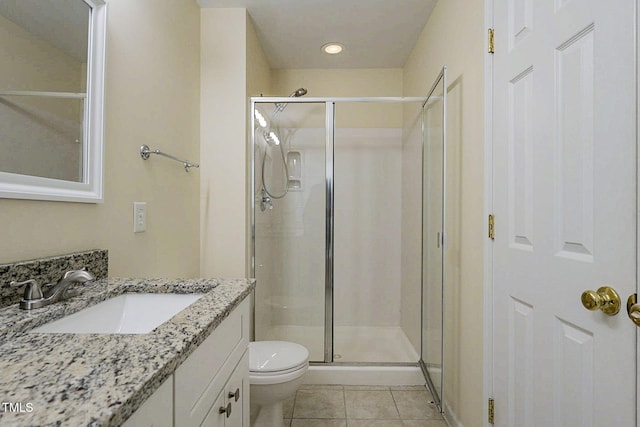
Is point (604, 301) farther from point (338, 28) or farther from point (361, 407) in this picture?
point (338, 28)

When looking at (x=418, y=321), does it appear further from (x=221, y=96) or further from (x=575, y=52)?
(x=221, y=96)

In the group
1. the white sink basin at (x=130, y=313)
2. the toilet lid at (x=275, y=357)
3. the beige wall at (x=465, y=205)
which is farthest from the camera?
the toilet lid at (x=275, y=357)

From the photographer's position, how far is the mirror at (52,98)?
872 millimetres

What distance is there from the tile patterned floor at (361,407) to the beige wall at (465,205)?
0.22 m

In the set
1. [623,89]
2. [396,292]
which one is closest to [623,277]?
[623,89]

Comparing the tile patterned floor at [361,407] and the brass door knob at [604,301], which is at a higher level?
the brass door knob at [604,301]

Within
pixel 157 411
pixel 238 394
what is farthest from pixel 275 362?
pixel 157 411

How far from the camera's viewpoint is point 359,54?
277cm

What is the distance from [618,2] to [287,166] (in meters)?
1.81

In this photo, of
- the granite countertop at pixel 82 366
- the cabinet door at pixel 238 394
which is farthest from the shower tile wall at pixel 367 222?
the granite countertop at pixel 82 366

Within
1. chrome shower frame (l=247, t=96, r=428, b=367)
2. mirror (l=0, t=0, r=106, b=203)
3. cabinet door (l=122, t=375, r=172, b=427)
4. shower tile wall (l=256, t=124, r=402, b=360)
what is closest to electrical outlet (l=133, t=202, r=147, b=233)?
mirror (l=0, t=0, r=106, b=203)

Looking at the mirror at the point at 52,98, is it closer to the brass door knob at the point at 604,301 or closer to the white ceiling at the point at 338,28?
the white ceiling at the point at 338,28

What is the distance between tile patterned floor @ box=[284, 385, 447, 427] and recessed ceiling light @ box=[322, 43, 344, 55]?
257 cm

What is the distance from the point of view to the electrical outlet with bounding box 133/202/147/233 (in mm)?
1413
